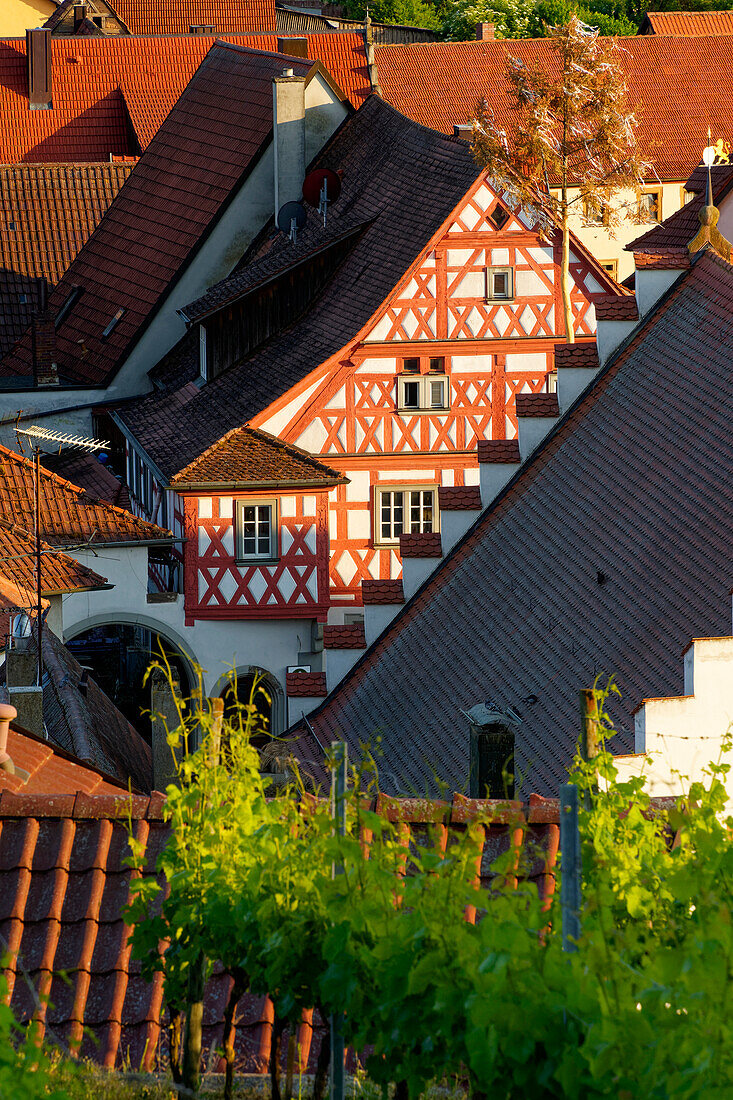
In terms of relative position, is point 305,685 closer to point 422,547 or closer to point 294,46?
point 422,547

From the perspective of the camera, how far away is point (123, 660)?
102 feet

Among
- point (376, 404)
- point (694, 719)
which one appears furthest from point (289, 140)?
point (694, 719)

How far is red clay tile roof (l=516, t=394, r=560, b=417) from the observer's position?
18.6 metres

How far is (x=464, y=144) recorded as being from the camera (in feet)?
96.9

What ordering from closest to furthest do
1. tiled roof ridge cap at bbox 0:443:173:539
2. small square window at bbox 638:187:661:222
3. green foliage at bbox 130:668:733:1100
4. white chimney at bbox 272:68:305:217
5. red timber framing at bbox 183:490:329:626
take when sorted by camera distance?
green foliage at bbox 130:668:733:1100, tiled roof ridge cap at bbox 0:443:173:539, red timber framing at bbox 183:490:329:626, white chimney at bbox 272:68:305:217, small square window at bbox 638:187:661:222

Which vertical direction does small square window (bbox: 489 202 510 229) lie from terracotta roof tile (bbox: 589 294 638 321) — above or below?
above

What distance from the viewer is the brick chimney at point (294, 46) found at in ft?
155

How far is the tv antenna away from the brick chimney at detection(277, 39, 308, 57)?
1440 centimetres

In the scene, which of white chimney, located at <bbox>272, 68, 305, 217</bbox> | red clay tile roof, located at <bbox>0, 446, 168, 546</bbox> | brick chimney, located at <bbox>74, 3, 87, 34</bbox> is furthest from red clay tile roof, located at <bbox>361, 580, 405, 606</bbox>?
brick chimney, located at <bbox>74, 3, 87, 34</bbox>

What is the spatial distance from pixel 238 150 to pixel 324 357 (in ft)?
32.4

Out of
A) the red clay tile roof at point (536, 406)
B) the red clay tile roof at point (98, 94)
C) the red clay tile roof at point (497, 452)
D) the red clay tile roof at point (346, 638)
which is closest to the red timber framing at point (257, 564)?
the red clay tile roof at point (346, 638)

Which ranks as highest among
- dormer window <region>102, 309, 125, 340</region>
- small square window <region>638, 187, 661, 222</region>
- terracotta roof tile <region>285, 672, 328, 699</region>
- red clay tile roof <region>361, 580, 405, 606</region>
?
small square window <region>638, 187, 661, 222</region>

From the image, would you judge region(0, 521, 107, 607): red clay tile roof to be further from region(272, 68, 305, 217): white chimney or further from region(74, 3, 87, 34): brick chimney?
region(74, 3, 87, 34): brick chimney

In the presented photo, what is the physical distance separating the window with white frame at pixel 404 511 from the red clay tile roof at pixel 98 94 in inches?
976
